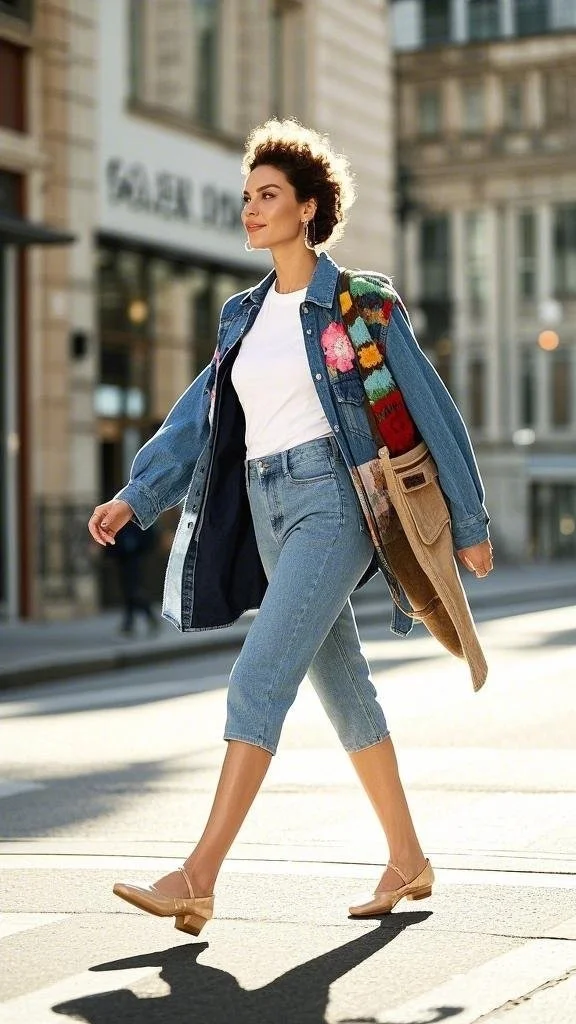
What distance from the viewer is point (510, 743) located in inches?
357

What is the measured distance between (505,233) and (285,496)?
1965 inches

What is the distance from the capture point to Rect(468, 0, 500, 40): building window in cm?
5512

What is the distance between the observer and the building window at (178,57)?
23.6m

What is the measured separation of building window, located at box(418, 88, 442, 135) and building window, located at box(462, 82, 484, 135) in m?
0.69

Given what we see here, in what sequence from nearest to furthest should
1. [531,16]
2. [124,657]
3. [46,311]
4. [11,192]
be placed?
[124,657], [11,192], [46,311], [531,16]

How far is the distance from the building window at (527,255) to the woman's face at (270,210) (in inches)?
1937

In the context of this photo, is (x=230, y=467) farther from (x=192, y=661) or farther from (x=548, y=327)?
(x=548, y=327)

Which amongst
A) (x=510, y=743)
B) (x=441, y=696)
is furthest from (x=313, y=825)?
(x=441, y=696)

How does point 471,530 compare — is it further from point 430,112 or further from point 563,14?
point 563,14

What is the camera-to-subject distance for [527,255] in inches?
2116

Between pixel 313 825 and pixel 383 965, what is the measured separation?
2.16 meters

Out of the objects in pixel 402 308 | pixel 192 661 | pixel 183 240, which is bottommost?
pixel 192 661

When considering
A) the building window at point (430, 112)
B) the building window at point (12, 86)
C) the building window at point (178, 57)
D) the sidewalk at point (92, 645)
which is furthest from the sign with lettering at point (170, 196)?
the building window at point (430, 112)

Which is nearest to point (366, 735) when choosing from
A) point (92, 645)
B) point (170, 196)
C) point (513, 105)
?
point (92, 645)
